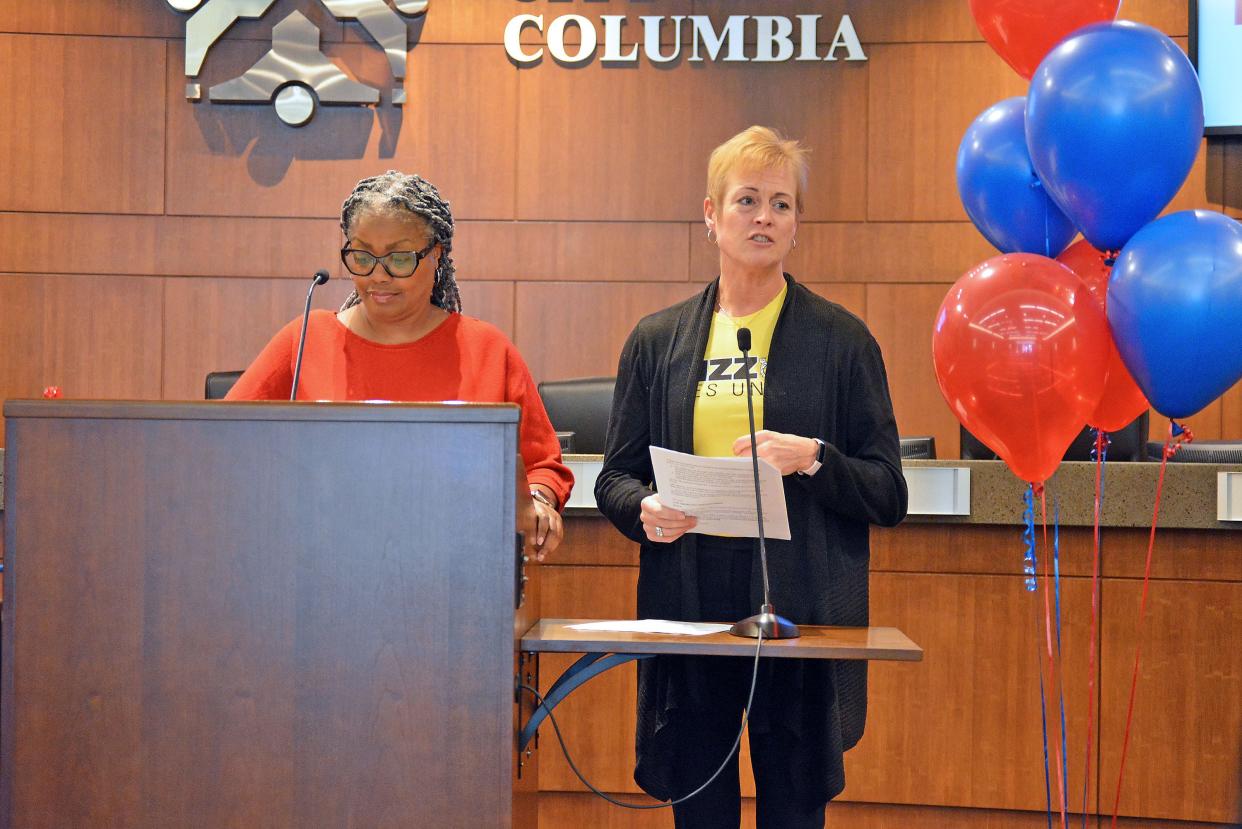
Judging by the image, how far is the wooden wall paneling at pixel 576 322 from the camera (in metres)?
5.21

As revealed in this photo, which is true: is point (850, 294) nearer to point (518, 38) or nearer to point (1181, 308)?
point (518, 38)

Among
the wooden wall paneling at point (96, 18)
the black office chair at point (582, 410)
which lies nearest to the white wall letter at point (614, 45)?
the wooden wall paneling at point (96, 18)

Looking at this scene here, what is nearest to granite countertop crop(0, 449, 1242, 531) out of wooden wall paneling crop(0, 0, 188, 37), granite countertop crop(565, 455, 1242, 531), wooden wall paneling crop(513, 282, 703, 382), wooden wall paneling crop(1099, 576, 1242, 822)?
granite countertop crop(565, 455, 1242, 531)

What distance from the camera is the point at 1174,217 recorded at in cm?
194

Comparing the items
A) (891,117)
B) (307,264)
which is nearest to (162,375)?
(307,264)

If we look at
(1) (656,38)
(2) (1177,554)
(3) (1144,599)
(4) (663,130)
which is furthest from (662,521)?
(1) (656,38)

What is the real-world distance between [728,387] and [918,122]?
3406 mm

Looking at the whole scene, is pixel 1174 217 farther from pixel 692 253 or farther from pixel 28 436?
pixel 692 253

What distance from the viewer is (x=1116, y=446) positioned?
352 cm

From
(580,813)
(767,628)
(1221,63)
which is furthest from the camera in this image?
(1221,63)

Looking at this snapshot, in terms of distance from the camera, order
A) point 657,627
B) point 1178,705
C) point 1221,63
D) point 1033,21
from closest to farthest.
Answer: point 657,627, point 1033,21, point 1178,705, point 1221,63

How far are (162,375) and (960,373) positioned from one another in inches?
A: 160

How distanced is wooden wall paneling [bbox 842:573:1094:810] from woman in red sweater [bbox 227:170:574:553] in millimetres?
1271

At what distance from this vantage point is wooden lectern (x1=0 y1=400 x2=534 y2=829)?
1.46 meters
